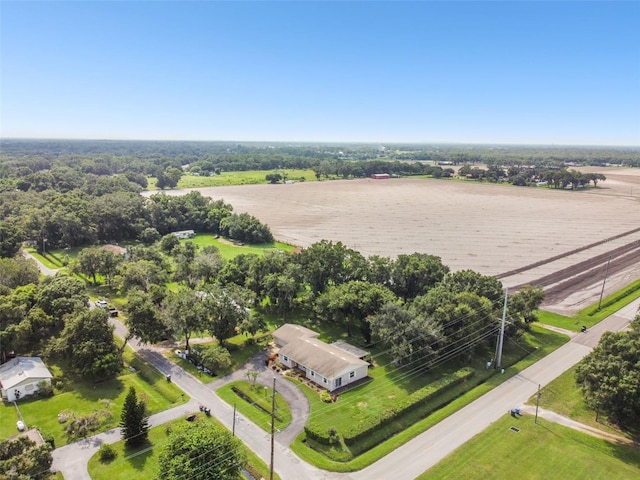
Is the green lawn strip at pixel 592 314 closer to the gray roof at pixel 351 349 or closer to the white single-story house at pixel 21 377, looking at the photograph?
the gray roof at pixel 351 349

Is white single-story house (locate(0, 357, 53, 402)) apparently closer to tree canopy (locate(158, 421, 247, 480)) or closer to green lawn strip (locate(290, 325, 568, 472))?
tree canopy (locate(158, 421, 247, 480))

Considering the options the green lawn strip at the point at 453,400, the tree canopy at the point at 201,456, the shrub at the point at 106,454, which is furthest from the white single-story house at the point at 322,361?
the shrub at the point at 106,454

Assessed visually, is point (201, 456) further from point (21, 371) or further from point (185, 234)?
point (185, 234)

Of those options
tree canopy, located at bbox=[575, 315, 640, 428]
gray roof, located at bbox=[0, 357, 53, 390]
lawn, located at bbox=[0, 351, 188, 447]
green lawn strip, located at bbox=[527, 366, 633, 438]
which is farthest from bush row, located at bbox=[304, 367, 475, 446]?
gray roof, located at bbox=[0, 357, 53, 390]

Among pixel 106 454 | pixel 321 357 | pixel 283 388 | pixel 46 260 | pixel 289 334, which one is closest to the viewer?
pixel 106 454

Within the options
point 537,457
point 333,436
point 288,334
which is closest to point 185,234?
point 288,334

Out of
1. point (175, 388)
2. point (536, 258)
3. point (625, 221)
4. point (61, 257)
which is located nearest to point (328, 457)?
point (175, 388)

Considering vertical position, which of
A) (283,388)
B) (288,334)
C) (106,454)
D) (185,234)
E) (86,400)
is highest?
(288,334)
